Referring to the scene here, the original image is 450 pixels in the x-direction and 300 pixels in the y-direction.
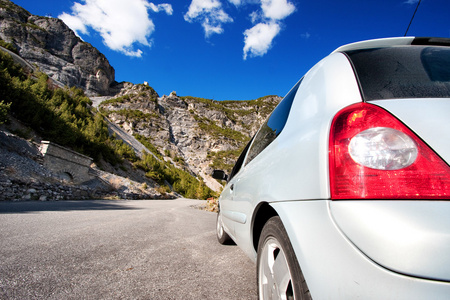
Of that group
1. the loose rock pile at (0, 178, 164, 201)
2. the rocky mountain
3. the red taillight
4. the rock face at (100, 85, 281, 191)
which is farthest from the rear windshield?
the rocky mountain

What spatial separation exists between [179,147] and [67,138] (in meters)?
39.6

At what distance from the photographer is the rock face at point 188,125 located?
52.8 meters

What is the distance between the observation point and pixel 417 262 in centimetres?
61

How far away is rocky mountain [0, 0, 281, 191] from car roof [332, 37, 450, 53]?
1790 inches

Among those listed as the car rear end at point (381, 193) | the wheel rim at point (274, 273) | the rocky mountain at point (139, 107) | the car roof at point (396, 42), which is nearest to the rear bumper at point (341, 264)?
the car rear end at point (381, 193)

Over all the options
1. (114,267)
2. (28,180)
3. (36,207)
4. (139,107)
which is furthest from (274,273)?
(139,107)

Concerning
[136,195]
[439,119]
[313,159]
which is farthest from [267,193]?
[136,195]

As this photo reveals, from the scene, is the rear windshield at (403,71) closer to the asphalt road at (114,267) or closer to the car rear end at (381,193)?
the car rear end at (381,193)

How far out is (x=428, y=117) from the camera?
2.55 feet

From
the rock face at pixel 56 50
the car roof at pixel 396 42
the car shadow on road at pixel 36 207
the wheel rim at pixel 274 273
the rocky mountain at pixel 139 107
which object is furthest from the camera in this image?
the rock face at pixel 56 50

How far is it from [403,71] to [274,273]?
50.3 inches

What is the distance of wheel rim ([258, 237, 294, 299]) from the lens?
113cm

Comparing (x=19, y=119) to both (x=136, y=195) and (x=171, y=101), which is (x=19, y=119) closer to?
(x=136, y=195)

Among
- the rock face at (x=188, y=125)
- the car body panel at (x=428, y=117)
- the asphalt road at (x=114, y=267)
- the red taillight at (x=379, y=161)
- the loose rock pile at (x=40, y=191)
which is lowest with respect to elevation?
the loose rock pile at (x=40, y=191)
